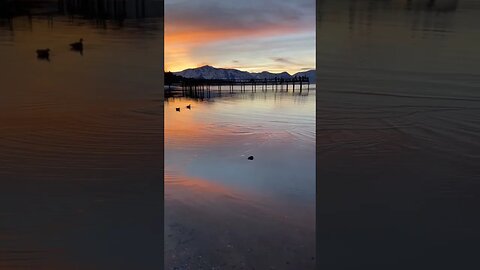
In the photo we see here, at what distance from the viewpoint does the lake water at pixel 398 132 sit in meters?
1.01

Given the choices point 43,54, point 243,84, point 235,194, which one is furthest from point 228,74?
point 43,54

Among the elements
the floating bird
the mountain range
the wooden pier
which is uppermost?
the floating bird

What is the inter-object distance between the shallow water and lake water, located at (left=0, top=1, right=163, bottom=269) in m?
0.05

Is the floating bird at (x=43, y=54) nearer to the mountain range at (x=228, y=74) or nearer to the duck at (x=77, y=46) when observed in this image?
the duck at (x=77, y=46)

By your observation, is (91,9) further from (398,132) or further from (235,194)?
(398,132)

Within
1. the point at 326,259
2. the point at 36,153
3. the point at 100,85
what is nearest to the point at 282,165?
the point at 326,259

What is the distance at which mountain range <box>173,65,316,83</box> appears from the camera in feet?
3.35

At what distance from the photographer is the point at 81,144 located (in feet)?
3.25

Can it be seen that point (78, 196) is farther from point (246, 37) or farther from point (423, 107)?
point (423, 107)

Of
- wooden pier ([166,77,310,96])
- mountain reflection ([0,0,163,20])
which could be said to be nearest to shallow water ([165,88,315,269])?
wooden pier ([166,77,310,96])

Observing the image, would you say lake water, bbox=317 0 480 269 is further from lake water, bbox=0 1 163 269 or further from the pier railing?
lake water, bbox=0 1 163 269

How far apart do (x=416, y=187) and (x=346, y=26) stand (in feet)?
1.39

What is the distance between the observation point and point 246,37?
106cm

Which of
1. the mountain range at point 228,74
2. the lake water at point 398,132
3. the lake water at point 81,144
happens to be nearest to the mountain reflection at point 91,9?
the lake water at point 81,144
